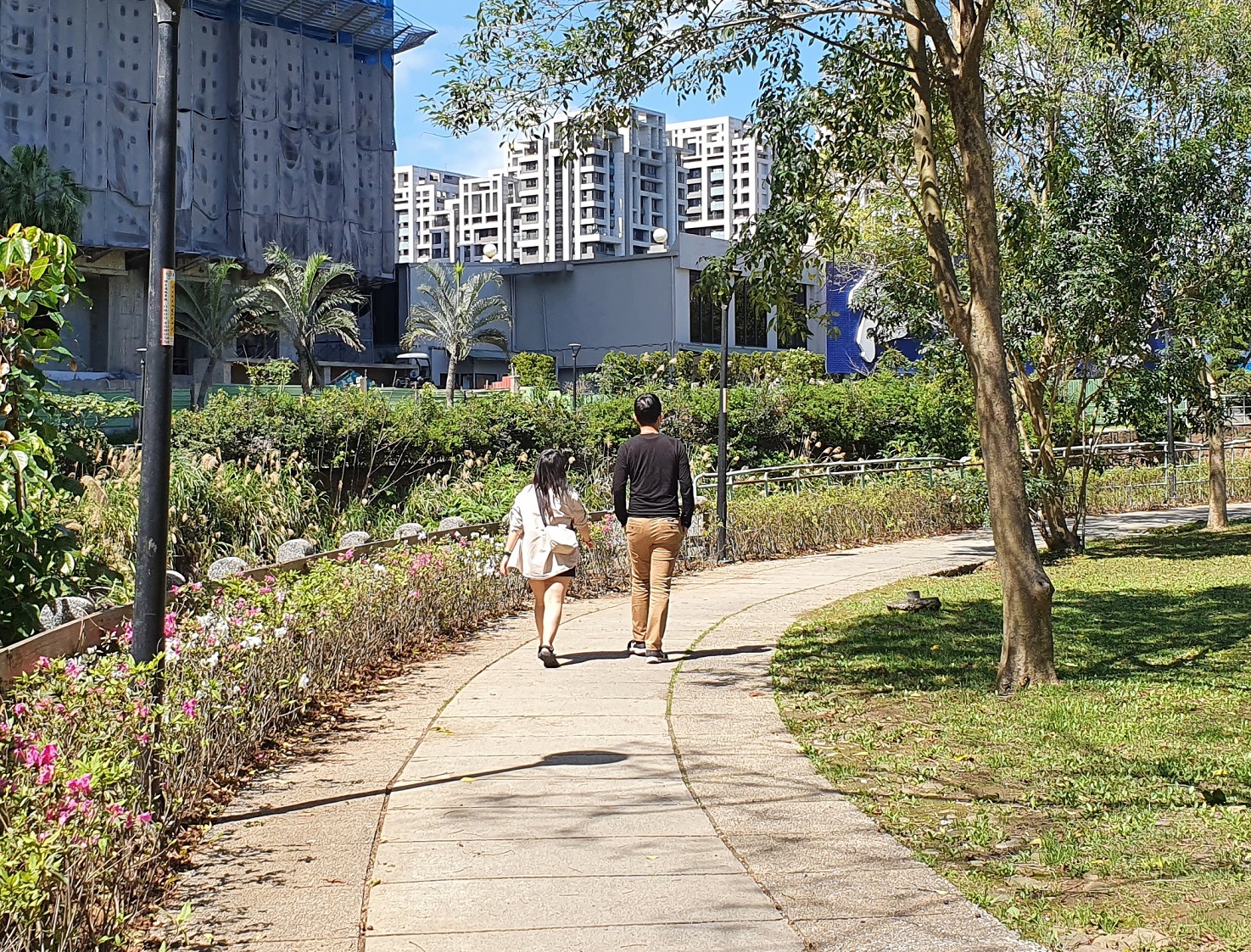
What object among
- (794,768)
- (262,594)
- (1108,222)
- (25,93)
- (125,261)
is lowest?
(794,768)

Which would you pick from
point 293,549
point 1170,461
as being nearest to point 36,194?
point 1170,461

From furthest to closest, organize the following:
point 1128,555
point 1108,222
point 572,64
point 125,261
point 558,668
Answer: point 125,261
point 1128,555
point 1108,222
point 572,64
point 558,668

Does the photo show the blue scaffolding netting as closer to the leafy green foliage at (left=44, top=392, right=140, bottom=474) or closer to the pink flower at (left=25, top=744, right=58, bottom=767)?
the leafy green foliage at (left=44, top=392, right=140, bottom=474)

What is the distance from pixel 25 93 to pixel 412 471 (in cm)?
3493

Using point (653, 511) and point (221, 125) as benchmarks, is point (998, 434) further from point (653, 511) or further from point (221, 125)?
point (221, 125)

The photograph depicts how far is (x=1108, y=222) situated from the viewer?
1505 cm

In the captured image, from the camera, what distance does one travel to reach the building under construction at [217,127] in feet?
154

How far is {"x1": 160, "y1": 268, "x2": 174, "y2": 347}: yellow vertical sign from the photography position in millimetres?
5070

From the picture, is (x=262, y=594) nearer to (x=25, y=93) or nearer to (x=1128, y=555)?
(x=1128, y=555)

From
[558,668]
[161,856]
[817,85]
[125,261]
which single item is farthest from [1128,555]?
[125,261]

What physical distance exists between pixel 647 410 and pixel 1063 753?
155 inches

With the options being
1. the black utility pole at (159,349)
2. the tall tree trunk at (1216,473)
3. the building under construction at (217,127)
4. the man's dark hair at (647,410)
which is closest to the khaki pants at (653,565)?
the man's dark hair at (647,410)

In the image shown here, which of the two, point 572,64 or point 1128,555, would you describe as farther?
point 1128,555

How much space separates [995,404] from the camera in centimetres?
823
